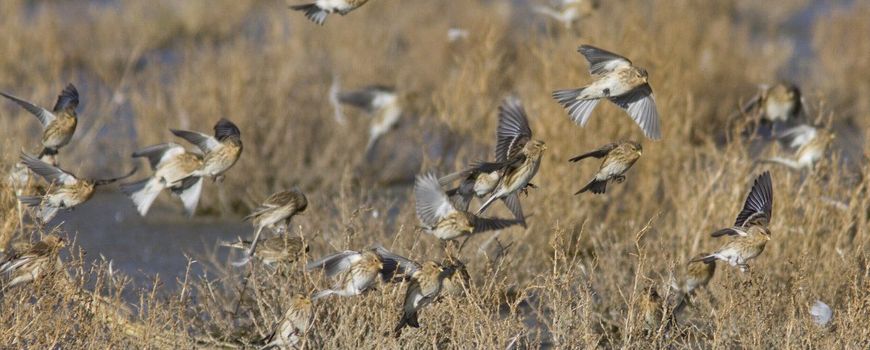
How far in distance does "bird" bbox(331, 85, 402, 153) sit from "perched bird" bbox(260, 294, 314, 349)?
500cm

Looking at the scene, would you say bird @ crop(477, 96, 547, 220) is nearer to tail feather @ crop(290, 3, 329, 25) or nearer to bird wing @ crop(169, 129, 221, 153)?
tail feather @ crop(290, 3, 329, 25)

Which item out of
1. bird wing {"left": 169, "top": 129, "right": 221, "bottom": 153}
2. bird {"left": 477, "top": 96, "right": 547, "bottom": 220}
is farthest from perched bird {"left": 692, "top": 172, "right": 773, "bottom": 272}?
bird wing {"left": 169, "top": 129, "right": 221, "bottom": 153}

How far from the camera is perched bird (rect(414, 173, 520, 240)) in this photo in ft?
17.8

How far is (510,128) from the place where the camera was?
6.07 metres

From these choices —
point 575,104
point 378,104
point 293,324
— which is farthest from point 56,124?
point 378,104

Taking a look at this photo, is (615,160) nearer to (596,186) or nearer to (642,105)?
(596,186)

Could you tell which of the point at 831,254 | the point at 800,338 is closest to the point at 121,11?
the point at 831,254

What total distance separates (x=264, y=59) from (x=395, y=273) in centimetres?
660

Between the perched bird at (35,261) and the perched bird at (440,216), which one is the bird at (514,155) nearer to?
the perched bird at (440,216)

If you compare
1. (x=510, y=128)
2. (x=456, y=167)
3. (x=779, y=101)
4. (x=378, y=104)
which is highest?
(x=510, y=128)

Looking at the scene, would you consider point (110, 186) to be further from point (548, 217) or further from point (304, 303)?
point (304, 303)

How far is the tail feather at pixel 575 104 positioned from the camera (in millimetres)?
6102

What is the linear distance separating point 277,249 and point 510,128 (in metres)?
1.21

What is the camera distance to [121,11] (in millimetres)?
17078
